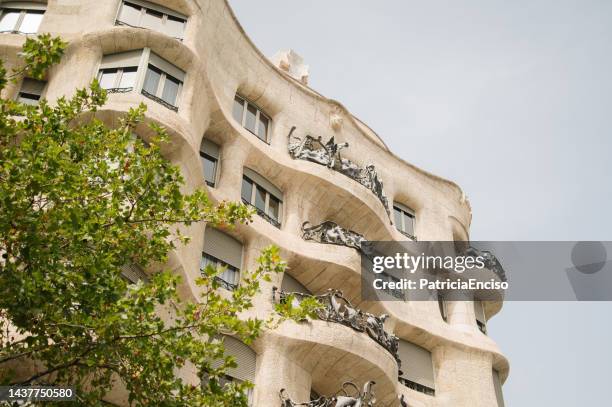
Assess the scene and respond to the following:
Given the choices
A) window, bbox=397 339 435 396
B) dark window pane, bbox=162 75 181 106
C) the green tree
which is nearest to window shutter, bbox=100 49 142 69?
dark window pane, bbox=162 75 181 106

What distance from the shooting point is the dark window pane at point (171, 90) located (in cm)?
1692

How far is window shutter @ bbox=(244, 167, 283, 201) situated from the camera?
63.8 ft

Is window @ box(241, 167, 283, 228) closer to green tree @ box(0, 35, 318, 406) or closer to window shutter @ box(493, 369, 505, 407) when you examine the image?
green tree @ box(0, 35, 318, 406)

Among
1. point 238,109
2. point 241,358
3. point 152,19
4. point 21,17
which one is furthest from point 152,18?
point 241,358

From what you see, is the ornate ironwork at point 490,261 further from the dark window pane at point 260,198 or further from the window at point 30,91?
the window at point 30,91

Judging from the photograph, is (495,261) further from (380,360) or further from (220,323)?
(220,323)

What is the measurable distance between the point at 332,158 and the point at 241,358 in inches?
290

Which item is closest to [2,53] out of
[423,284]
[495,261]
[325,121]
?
[325,121]

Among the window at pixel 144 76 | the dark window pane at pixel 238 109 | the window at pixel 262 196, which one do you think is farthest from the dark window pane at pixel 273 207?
the window at pixel 144 76

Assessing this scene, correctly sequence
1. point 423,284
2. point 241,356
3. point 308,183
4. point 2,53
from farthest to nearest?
1. point 423,284
2. point 308,183
3. point 2,53
4. point 241,356

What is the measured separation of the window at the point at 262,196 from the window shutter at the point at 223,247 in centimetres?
140

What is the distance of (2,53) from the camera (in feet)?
55.0

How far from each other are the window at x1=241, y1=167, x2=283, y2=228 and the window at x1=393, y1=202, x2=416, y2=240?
5.46m

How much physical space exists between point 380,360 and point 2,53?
12.0m
